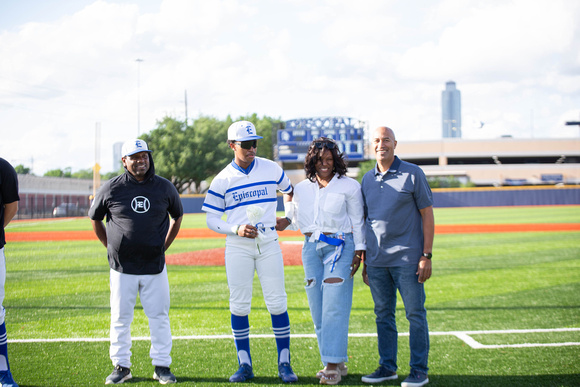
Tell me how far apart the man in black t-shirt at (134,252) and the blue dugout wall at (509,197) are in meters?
39.4

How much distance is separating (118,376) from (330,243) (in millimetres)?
2099

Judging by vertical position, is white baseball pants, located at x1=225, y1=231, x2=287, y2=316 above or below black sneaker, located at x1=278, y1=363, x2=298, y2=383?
above

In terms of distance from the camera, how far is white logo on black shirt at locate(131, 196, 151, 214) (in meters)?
4.48

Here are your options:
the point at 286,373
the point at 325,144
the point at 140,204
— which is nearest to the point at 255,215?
the point at 325,144

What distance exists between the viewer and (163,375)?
4.39 metres

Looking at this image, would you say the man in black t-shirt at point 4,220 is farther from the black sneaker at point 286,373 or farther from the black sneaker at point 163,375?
the black sneaker at point 286,373

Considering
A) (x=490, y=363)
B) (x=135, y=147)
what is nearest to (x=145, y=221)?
(x=135, y=147)

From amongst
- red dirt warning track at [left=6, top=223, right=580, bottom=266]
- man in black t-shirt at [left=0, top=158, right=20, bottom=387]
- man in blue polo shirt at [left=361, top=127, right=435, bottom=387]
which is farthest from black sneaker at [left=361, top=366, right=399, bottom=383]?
red dirt warning track at [left=6, top=223, right=580, bottom=266]

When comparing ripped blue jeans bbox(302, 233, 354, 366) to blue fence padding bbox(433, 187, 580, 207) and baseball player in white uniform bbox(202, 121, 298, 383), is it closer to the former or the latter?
baseball player in white uniform bbox(202, 121, 298, 383)

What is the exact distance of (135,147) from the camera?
4453mm

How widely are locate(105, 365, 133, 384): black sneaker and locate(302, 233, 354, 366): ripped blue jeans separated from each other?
1.67m

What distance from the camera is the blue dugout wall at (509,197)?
1773 inches

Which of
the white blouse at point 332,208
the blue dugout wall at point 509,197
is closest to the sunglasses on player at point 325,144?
the white blouse at point 332,208

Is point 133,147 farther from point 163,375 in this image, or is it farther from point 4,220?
point 163,375
